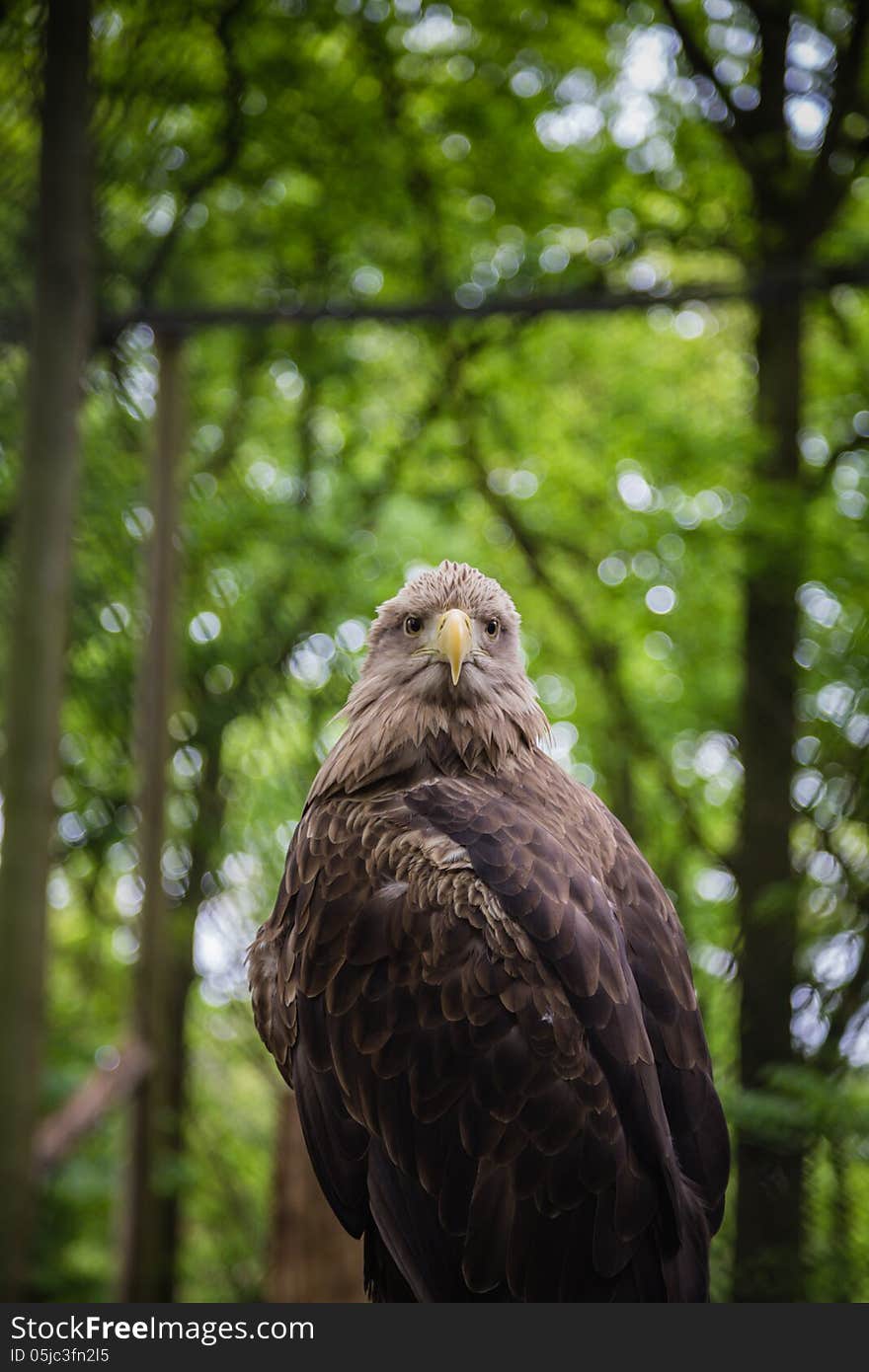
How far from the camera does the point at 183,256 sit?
5.32 metres

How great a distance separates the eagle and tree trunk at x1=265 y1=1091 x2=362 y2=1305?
156 cm

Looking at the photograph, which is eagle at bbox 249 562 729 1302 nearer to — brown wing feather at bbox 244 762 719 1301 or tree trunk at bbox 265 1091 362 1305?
brown wing feather at bbox 244 762 719 1301

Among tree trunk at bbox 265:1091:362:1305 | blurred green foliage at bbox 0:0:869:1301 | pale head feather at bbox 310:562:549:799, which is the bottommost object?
tree trunk at bbox 265:1091:362:1305

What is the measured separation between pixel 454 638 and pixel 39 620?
1.42m

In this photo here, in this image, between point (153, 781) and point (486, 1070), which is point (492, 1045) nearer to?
point (486, 1070)

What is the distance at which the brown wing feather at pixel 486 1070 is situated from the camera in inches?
71.3

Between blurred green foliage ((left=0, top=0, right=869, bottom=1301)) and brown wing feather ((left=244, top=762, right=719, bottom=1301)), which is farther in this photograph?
blurred green foliage ((left=0, top=0, right=869, bottom=1301))

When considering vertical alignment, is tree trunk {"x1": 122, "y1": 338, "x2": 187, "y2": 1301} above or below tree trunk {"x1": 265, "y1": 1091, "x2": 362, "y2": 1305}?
above

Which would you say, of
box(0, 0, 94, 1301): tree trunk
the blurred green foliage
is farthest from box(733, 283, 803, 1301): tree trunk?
box(0, 0, 94, 1301): tree trunk

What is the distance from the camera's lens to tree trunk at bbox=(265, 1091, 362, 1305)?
3.52m

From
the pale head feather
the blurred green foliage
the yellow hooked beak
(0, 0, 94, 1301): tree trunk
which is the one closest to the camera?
the yellow hooked beak

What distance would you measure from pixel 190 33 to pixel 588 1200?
4033 millimetres

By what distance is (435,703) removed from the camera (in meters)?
2.14

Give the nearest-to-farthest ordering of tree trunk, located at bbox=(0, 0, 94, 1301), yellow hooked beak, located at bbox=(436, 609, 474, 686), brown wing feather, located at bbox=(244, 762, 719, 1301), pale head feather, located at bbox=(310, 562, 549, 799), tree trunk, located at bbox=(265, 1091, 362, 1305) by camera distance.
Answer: brown wing feather, located at bbox=(244, 762, 719, 1301) < yellow hooked beak, located at bbox=(436, 609, 474, 686) < pale head feather, located at bbox=(310, 562, 549, 799) < tree trunk, located at bbox=(0, 0, 94, 1301) < tree trunk, located at bbox=(265, 1091, 362, 1305)
